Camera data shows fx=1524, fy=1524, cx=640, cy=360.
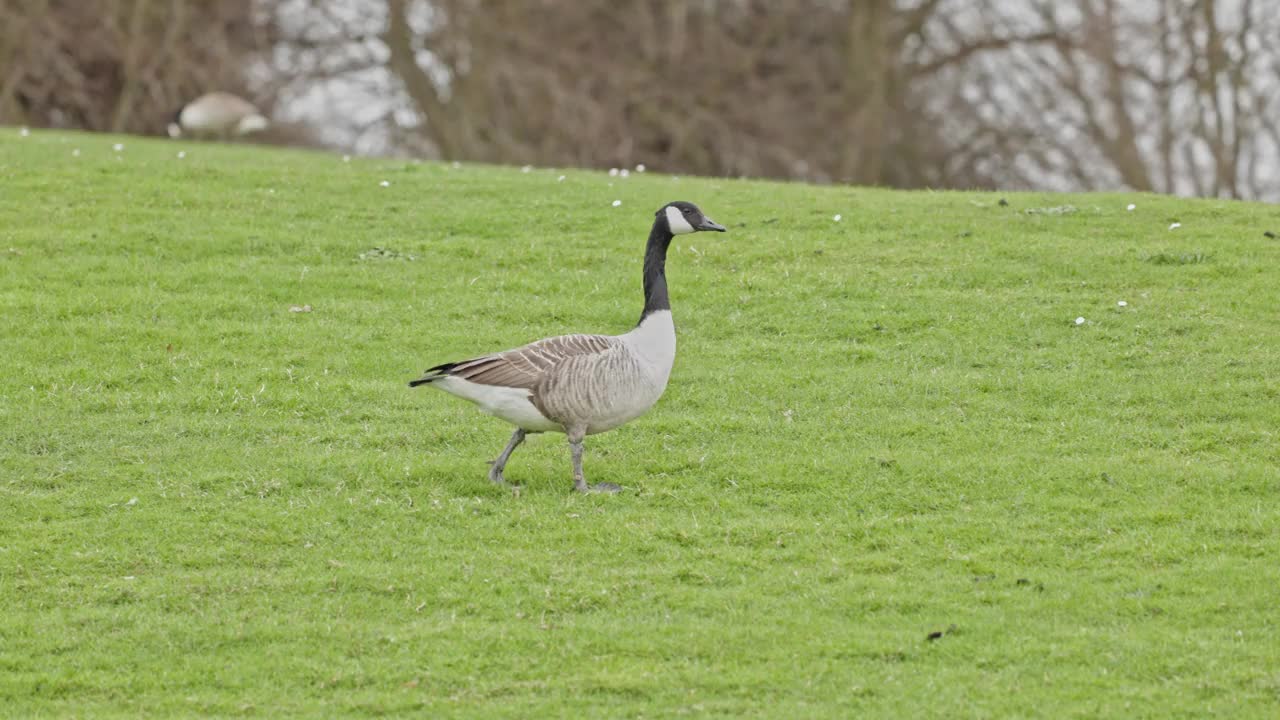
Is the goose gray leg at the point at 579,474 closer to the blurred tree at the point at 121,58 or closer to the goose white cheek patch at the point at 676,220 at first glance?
the goose white cheek patch at the point at 676,220

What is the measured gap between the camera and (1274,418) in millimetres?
13219

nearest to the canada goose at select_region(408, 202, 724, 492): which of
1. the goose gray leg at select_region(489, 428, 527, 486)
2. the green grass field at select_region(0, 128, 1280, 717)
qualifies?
the goose gray leg at select_region(489, 428, 527, 486)

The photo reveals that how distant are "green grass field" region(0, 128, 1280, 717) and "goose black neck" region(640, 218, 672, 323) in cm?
141

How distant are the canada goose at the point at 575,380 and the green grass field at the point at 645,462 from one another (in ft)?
2.20

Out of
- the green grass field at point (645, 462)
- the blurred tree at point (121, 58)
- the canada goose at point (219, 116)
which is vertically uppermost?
the blurred tree at point (121, 58)

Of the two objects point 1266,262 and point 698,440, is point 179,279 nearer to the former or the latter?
point 698,440

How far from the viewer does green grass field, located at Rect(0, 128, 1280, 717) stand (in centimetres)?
891

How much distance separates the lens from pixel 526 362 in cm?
1127

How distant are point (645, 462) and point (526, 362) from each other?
169cm

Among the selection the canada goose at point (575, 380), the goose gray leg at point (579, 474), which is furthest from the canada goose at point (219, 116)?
the goose gray leg at point (579, 474)

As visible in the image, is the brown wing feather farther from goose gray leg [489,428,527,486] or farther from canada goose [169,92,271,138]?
canada goose [169,92,271,138]

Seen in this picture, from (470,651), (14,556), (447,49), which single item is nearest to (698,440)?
(470,651)

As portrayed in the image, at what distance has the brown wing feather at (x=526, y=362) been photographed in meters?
11.2

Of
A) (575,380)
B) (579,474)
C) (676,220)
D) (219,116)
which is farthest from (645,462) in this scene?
(219,116)
